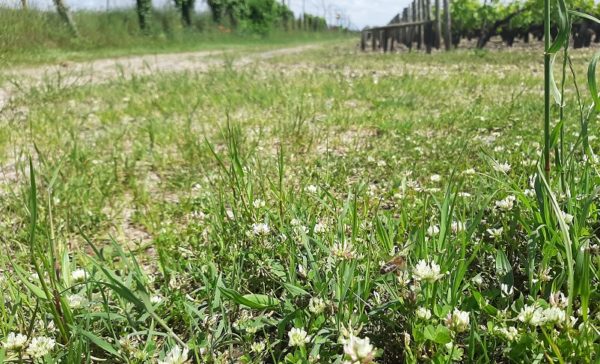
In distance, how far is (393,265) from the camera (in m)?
1.67

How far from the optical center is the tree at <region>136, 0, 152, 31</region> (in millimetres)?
22406

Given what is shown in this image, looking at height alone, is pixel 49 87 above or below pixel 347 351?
above

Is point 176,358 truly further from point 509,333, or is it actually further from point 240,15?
point 240,15

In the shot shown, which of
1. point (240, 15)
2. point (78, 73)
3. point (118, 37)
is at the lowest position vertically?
point (78, 73)

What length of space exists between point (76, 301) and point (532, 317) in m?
1.42

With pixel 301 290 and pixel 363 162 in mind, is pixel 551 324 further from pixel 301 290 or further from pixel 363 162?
pixel 363 162

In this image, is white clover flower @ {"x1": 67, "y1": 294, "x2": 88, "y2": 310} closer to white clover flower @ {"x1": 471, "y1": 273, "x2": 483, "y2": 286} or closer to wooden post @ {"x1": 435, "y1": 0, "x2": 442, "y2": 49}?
white clover flower @ {"x1": 471, "y1": 273, "x2": 483, "y2": 286}

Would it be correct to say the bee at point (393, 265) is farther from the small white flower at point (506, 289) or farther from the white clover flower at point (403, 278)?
the small white flower at point (506, 289)

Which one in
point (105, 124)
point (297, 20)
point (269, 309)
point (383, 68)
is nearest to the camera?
point (269, 309)

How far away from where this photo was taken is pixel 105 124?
213 inches

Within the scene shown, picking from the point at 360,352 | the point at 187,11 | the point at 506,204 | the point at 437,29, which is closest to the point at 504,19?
the point at 437,29

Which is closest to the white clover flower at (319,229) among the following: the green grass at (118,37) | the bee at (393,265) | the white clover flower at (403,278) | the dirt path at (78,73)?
the bee at (393,265)

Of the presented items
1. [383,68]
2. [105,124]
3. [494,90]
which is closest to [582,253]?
[105,124]

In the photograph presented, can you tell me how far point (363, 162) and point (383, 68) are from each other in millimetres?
8053
